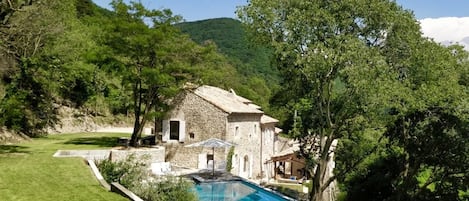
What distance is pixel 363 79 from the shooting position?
1873cm

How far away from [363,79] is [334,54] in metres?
1.57

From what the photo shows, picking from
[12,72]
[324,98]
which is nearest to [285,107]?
[324,98]

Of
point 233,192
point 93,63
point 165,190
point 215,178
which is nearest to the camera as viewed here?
point 165,190

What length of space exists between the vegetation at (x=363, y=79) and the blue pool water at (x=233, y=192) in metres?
2.93

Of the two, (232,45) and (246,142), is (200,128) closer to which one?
(246,142)

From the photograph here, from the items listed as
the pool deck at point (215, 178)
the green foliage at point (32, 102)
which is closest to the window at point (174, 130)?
the pool deck at point (215, 178)

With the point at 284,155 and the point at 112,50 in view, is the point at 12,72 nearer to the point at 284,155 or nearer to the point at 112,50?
the point at 112,50

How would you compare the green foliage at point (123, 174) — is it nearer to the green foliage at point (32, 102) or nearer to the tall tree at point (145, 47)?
the tall tree at point (145, 47)

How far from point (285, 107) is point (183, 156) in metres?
9.16

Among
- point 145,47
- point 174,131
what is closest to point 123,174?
point 145,47

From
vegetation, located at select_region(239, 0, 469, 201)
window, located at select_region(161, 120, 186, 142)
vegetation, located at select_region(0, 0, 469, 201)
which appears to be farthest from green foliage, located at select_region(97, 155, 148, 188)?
window, located at select_region(161, 120, 186, 142)

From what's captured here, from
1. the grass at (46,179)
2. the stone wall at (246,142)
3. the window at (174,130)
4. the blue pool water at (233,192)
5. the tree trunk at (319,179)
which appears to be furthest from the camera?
the stone wall at (246,142)

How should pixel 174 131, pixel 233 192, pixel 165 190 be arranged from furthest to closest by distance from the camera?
pixel 174 131, pixel 233 192, pixel 165 190

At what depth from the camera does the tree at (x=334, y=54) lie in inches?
747
